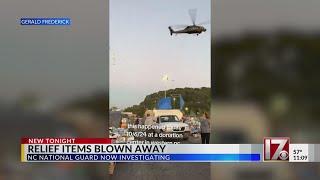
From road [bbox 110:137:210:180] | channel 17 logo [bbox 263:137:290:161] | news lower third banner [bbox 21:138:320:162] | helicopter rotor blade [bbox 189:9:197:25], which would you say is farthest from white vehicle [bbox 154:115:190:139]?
helicopter rotor blade [bbox 189:9:197:25]

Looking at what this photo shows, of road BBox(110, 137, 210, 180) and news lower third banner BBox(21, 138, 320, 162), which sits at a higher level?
news lower third banner BBox(21, 138, 320, 162)

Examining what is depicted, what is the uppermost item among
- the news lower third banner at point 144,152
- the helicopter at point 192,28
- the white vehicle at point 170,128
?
the helicopter at point 192,28

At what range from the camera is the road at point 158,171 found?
87.3 inches

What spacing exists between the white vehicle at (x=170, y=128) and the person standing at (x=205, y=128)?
11cm

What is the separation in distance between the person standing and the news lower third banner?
47mm

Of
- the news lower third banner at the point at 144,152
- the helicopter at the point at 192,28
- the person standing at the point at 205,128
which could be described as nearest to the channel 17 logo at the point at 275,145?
the news lower third banner at the point at 144,152

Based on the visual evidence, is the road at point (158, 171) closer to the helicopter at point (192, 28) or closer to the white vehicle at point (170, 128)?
the white vehicle at point (170, 128)

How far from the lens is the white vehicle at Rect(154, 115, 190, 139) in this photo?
2172mm

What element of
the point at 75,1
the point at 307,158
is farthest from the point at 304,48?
the point at 75,1

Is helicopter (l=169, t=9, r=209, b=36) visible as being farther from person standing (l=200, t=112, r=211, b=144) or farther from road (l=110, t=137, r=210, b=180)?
road (l=110, t=137, r=210, b=180)

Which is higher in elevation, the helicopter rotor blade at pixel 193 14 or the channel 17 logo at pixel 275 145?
the helicopter rotor blade at pixel 193 14

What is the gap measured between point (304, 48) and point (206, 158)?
3.67ft

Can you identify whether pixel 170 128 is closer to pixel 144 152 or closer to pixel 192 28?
pixel 144 152

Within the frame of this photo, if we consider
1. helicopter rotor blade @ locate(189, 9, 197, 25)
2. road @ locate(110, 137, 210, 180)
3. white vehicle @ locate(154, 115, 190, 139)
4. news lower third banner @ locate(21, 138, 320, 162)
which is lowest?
road @ locate(110, 137, 210, 180)
